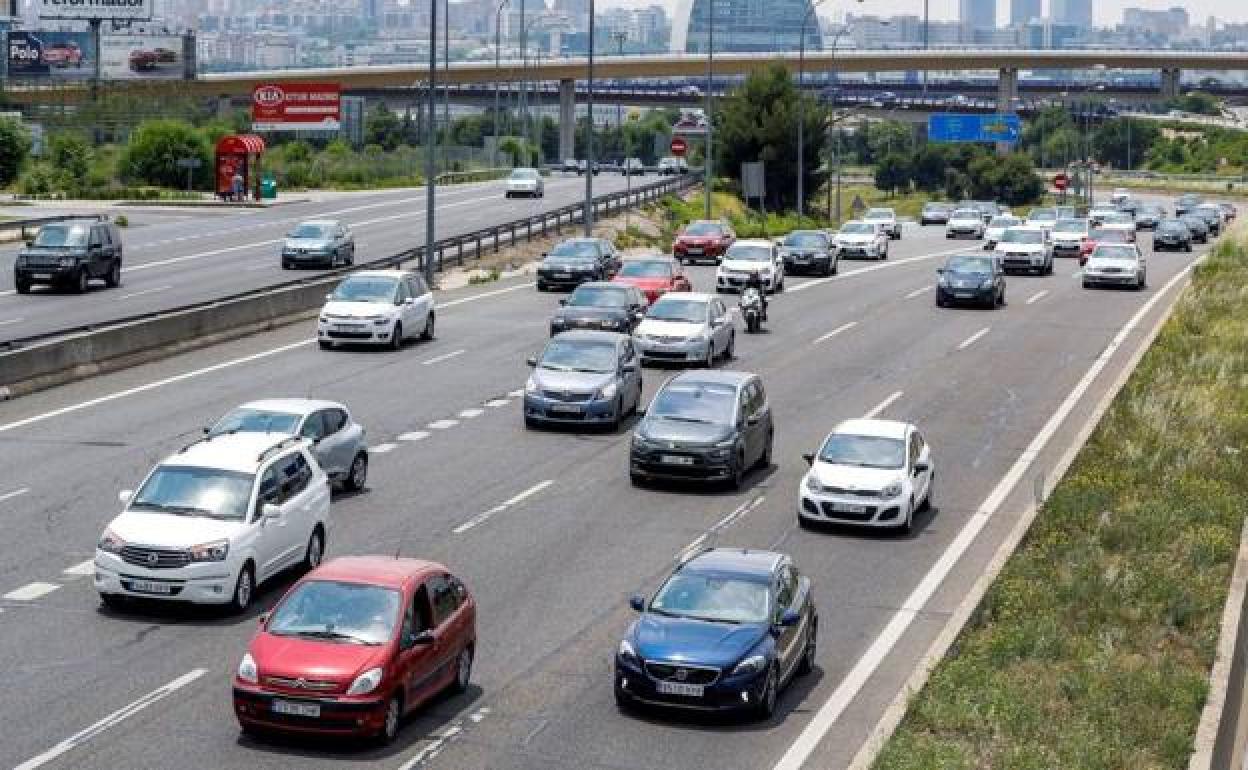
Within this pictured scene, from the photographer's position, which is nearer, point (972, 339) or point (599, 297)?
point (599, 297)

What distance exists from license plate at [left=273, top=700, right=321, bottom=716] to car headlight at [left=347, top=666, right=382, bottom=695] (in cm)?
29

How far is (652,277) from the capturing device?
174 ft

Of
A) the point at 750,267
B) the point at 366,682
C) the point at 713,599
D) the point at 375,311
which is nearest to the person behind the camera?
the point at 366,682

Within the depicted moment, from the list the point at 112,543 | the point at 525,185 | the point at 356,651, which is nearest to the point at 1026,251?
the point at 525,185

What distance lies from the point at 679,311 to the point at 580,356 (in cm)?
799

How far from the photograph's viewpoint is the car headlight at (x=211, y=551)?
21.9 metres

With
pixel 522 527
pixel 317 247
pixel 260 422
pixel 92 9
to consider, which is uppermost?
pixel 92 9

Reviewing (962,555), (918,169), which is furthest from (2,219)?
(918,169)

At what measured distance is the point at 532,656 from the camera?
842 inches

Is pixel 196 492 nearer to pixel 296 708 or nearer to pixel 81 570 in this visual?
pixel 81 570

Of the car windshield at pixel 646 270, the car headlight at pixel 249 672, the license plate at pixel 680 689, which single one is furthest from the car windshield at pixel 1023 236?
the car headlight at pixel 249 672

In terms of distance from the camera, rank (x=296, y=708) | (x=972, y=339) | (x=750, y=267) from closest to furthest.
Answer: (x=296, y=708)
(x=972, y=339)
(x=750, y=267)

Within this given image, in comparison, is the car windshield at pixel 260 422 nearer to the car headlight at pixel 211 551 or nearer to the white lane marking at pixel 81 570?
the white lane marking at pixel 81 570

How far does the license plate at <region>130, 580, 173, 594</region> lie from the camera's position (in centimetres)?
2191
